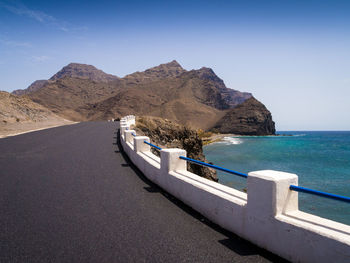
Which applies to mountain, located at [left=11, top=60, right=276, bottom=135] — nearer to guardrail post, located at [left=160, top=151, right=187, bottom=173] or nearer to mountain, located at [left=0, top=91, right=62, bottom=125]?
mountain, located at [left=0, top=91, right=62, bottom=125]

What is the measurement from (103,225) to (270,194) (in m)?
2.74

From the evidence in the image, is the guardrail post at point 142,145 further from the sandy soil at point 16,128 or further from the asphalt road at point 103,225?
the sandy soil at point 16,128

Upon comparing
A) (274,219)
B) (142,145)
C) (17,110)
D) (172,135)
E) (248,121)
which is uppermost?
(17,110)

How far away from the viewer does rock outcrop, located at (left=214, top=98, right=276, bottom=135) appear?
176500mm

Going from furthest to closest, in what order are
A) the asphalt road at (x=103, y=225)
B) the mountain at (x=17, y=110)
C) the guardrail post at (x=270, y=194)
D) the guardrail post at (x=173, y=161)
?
the mountain at (x=17, y=110), the guardrail post at (x=173, y=161), the asphalt road at (x=103, y=225), the guardrail post at (x=270, y=194)

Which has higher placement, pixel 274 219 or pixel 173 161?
pixel 173 161

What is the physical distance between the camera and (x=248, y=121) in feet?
593

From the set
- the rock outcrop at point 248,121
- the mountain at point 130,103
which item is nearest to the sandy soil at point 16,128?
the mountain at point 130,103

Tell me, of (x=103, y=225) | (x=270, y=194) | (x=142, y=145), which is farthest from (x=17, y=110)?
(x=270, y=194)

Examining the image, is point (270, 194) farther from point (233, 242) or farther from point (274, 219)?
point (233, 242)

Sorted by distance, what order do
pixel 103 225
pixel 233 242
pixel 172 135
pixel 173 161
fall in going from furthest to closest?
pixel 172 135 < pixel 173 161 < pixel 103 225 < pixel 233 242

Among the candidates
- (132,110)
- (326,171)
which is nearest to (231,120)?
(132,110)

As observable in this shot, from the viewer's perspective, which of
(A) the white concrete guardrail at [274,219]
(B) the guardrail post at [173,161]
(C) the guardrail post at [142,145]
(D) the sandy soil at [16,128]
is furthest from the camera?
(D) the sandy soil at [16,128]

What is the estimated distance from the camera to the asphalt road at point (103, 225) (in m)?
3.65
